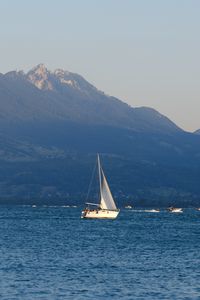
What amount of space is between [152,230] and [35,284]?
322 ft

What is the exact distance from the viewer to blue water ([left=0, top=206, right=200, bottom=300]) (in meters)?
84.0

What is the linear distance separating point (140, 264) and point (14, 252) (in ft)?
66.8

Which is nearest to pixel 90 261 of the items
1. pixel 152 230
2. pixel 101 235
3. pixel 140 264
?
pixel 140 264

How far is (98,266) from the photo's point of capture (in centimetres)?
10338

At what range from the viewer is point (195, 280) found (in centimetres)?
9150

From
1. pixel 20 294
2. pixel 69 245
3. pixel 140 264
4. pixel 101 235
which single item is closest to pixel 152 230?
pixel 101 235

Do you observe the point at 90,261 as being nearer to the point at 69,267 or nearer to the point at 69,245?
the point at 69,267

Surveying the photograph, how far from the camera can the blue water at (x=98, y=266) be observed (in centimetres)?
8400

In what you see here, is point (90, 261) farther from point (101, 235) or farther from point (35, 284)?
point (101, 235)

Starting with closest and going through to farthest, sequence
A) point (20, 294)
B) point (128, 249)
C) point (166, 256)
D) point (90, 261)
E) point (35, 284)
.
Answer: point (20, 294) < point (35, 284) < point (90, 261) < point (166, 256) < point (128, 249)

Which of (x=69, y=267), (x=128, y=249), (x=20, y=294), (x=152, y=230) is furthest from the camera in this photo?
(x=152, y=230)

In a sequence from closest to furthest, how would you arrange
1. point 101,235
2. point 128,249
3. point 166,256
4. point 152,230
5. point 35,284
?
point 35,284
point 166,256
point 128,249
point 101,235
point 152,230

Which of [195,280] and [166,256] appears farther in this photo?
[166,256]

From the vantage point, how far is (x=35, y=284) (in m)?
88.4
